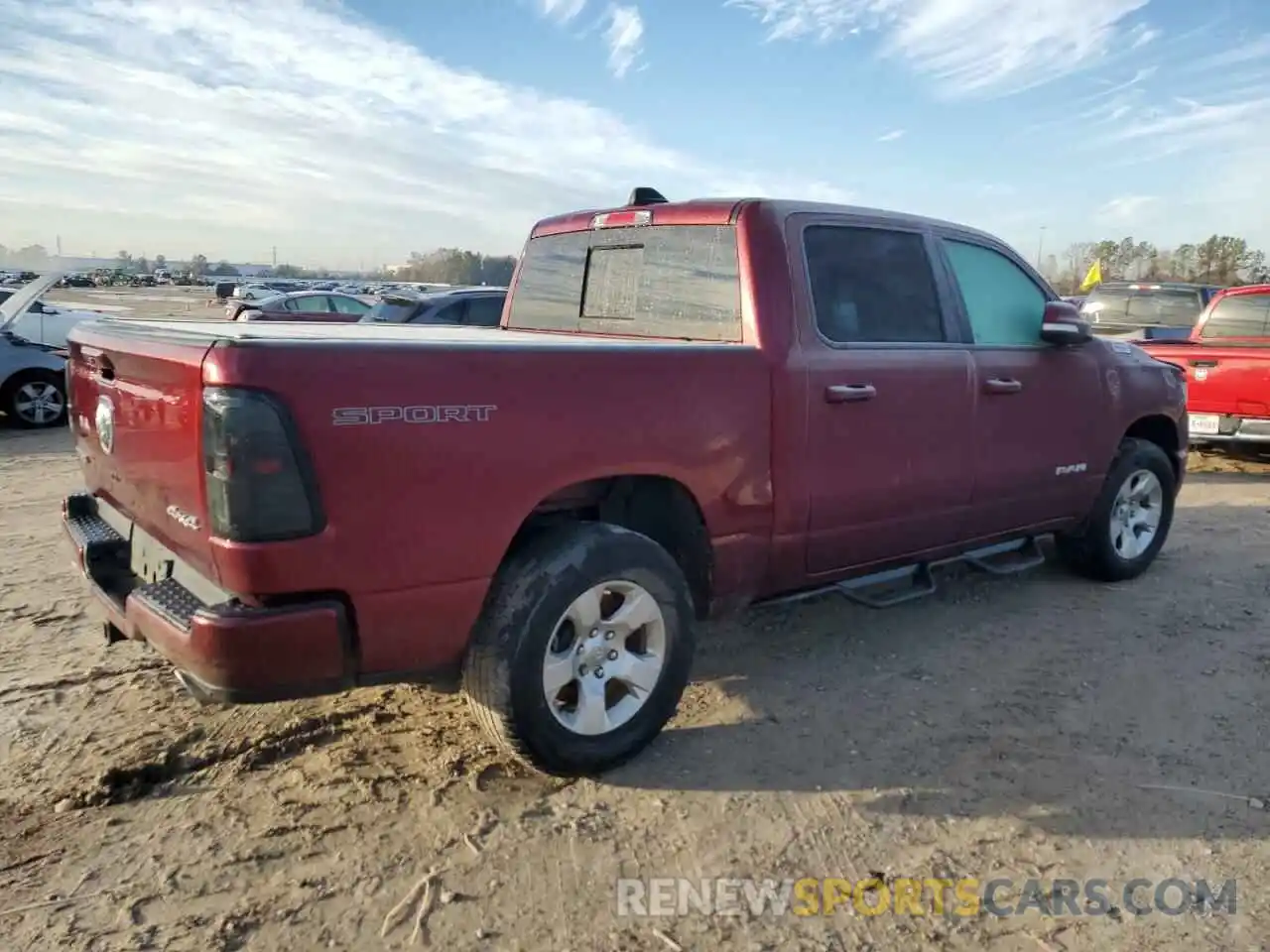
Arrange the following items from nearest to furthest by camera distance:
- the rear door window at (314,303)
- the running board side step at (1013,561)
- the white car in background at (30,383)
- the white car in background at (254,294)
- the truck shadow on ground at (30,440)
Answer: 1. the running board side step at (1013,561)
2. the truck shadow on ground at (30,440)
3. the white car in background at (30,383)
4. the rear door window at (314,303)
5. the white car in background at (254,294)

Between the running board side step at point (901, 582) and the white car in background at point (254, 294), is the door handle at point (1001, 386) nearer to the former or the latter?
the running board side step at point (901, 582)

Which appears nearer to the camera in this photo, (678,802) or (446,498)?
(446,498)

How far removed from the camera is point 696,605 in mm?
3572

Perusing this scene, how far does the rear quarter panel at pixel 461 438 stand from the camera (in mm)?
2434

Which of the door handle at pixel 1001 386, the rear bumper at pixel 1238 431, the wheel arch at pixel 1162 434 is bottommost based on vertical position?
the rear bumper at pixel 1238 431

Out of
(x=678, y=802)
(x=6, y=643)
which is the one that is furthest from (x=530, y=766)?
(x=6, y=643)

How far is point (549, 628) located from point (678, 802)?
71 cm

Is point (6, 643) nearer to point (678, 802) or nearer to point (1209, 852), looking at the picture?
point (678, 802)

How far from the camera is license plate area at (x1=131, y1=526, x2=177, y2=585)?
2.89 m

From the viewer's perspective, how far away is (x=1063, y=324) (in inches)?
176

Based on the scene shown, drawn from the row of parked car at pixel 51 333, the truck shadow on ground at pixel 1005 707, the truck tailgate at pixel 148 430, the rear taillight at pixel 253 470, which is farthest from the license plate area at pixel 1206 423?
the truck tailgate at pixel 148 430

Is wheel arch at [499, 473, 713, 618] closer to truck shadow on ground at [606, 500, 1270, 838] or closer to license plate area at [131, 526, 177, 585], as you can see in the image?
truck shadow on ground at [606, 500, 1270, 838]

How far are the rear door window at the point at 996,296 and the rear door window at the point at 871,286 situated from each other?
0.27 metres

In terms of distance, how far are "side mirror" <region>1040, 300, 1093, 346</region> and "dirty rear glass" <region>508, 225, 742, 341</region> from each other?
1.83 metres
